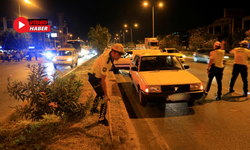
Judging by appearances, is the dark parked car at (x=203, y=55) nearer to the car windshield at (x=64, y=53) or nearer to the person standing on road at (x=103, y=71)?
the car windshield at (x=64, y=53)

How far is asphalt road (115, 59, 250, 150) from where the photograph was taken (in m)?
3.92

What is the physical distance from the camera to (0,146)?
3.17m

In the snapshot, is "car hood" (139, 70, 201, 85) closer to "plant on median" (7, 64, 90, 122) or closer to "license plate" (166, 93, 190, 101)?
"license plate" (166, 93, 190, 101)

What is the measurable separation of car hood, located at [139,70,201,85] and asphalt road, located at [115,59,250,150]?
86 centimetres

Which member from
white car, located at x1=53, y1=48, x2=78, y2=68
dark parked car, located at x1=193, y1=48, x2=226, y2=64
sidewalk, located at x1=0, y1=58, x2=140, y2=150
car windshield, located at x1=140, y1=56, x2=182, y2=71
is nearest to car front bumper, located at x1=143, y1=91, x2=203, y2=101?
sidewalk, located at x1=0, y1=58, x2=140, y2=150

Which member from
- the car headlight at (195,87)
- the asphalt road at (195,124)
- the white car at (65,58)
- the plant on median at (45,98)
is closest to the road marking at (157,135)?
the asphalt road at (195,124)

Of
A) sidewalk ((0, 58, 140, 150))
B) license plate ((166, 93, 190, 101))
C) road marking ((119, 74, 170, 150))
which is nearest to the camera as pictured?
sidewalk ((0, 58, 140, 150))

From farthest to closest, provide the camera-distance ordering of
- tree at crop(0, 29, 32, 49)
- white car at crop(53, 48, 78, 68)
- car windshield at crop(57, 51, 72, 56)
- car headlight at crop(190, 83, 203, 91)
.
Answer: tree at crop(0, 29, 32, 49) → car windshield at crop(57, 51, 72, 56) → white car at crop(53, 48, 78, 68) → car headlight at crop(190, 83, 203, 91)

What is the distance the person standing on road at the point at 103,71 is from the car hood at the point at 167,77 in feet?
5.07

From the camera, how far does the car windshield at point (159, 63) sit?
6.92 m

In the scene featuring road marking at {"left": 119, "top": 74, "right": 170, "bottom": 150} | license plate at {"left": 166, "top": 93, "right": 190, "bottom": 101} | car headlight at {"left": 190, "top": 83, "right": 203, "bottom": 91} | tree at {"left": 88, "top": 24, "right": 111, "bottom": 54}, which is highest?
tree at {"left": 88, "top": 24, "right": 111, "bottom": 54}

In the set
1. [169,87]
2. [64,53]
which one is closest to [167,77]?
[169,87]

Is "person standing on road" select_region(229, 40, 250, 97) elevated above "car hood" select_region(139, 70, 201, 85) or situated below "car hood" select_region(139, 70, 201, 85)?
above

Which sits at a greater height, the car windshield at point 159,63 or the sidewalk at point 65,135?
the car windshield at point 159,63
